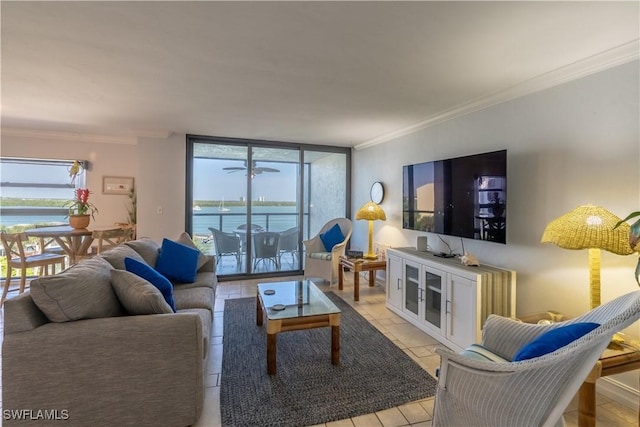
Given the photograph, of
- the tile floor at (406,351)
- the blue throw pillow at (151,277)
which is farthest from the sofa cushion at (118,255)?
the tile floor at (406,351)

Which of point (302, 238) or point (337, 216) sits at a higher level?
point (337, 216)

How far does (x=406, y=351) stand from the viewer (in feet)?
8.52

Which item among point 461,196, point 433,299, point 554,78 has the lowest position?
point 433,299

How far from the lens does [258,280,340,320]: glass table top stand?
7.73ft

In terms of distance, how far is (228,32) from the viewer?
1773mm

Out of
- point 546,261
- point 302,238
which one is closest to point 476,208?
point 546,261

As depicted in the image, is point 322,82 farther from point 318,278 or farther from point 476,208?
point 318,278

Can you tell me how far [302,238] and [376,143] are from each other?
211cm

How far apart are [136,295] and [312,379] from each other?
1346mm

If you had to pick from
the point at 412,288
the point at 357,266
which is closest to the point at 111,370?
the point at 412,288

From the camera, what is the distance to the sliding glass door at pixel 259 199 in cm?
483

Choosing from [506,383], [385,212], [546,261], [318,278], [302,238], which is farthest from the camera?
[302,238]

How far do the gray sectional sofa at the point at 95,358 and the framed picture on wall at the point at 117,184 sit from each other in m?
3.78

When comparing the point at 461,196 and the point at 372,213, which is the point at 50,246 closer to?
the point at 372,213
